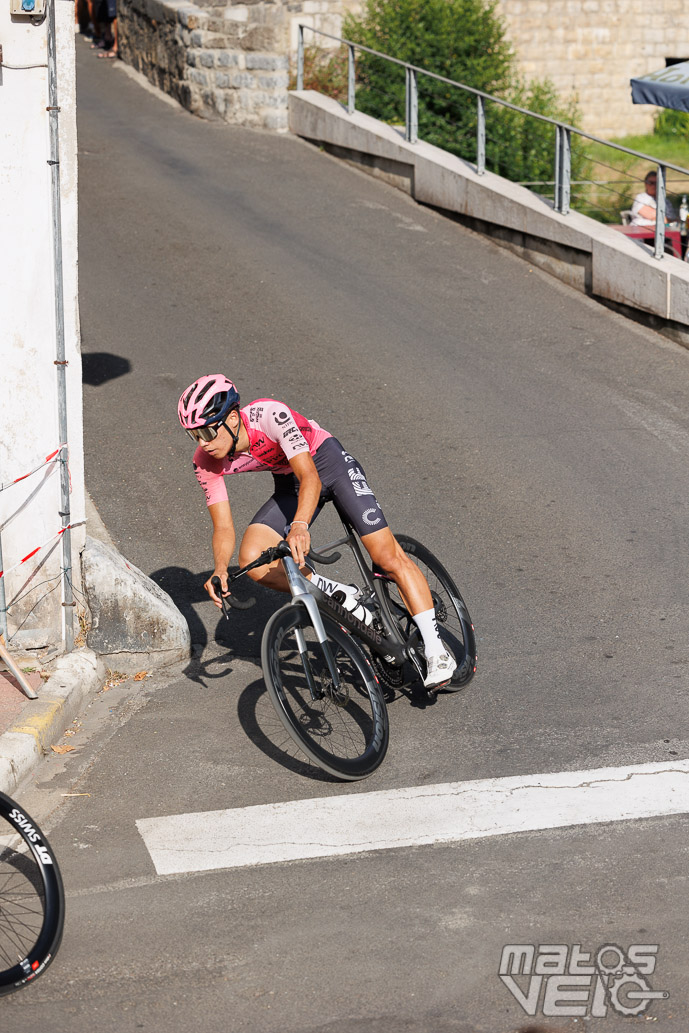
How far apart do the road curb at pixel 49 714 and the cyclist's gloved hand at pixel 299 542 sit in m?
1.67

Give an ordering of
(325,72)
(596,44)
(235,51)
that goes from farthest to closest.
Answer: (596,44) < (325,72) < (235,51)

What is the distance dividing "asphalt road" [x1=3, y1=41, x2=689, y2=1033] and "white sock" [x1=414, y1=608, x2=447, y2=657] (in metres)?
0.38

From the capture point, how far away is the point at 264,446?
20.4 ft

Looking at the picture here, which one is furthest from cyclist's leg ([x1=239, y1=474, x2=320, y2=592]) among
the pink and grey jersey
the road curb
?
the road curb

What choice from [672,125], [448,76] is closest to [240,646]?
[448,76]

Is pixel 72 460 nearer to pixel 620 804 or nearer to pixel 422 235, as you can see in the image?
pixel 620 804

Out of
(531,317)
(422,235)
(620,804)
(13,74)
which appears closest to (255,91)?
(422,235)

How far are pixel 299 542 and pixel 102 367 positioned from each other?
6711mm

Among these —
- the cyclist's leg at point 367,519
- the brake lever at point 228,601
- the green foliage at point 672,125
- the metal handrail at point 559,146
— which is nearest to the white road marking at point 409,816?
the brake lever at point 228,601

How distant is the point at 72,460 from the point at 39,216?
4.56 ft

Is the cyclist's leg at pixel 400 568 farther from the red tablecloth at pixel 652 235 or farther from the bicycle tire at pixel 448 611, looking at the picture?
the red tablecloth at pixel 652 235

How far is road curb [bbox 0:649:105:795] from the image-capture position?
604cm

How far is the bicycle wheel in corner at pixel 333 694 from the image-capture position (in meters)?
5.79

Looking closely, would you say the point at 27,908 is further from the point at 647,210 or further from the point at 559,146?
the point at 647,210
